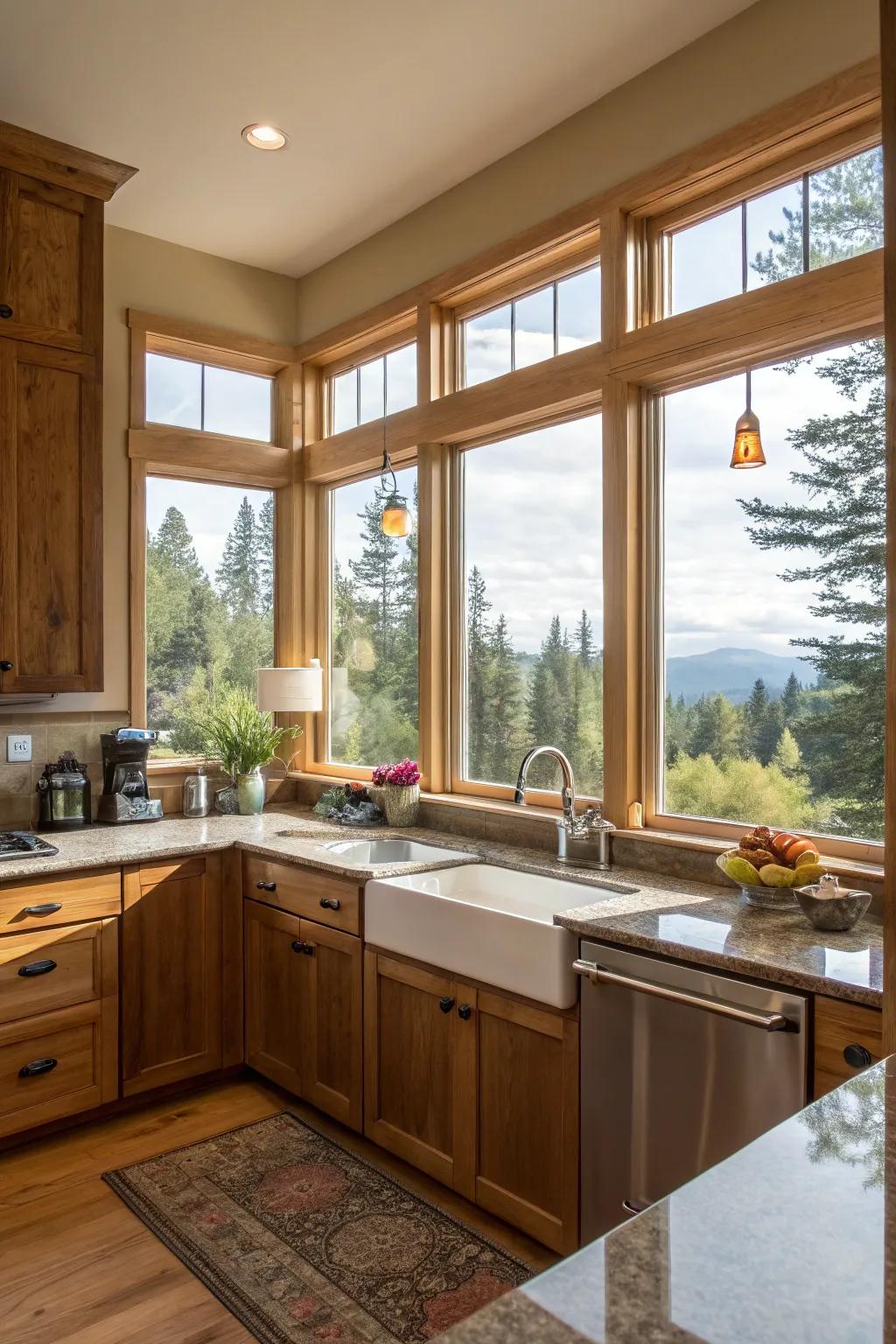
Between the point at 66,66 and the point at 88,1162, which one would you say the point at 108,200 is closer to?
the point at 66,66

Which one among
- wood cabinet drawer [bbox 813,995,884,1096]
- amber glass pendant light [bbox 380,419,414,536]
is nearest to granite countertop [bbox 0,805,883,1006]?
wood cabinet drawer [bbox 813,995,884,1096]

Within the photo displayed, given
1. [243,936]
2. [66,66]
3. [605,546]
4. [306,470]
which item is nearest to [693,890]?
[605,546]

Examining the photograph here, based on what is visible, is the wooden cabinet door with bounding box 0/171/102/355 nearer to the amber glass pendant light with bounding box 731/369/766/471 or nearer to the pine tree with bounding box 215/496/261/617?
the pine tree with bounding box 215/496/261/617

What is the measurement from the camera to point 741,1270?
2.07ft

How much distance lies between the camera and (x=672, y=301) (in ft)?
9.36

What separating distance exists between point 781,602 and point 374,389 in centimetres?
224

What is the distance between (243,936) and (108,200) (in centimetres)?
273

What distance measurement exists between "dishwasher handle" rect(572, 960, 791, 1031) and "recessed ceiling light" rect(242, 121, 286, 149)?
2.82 m

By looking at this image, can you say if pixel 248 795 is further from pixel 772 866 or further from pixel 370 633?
pixel 772 866

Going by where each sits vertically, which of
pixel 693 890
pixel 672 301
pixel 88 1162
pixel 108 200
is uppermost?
pixel 108 200

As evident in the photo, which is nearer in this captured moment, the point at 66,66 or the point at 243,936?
the point at 66,66

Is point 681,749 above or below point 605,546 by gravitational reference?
below

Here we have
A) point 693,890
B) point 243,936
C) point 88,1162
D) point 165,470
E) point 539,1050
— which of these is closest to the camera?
point 539,1050

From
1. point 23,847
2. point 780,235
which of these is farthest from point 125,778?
point 780,235
